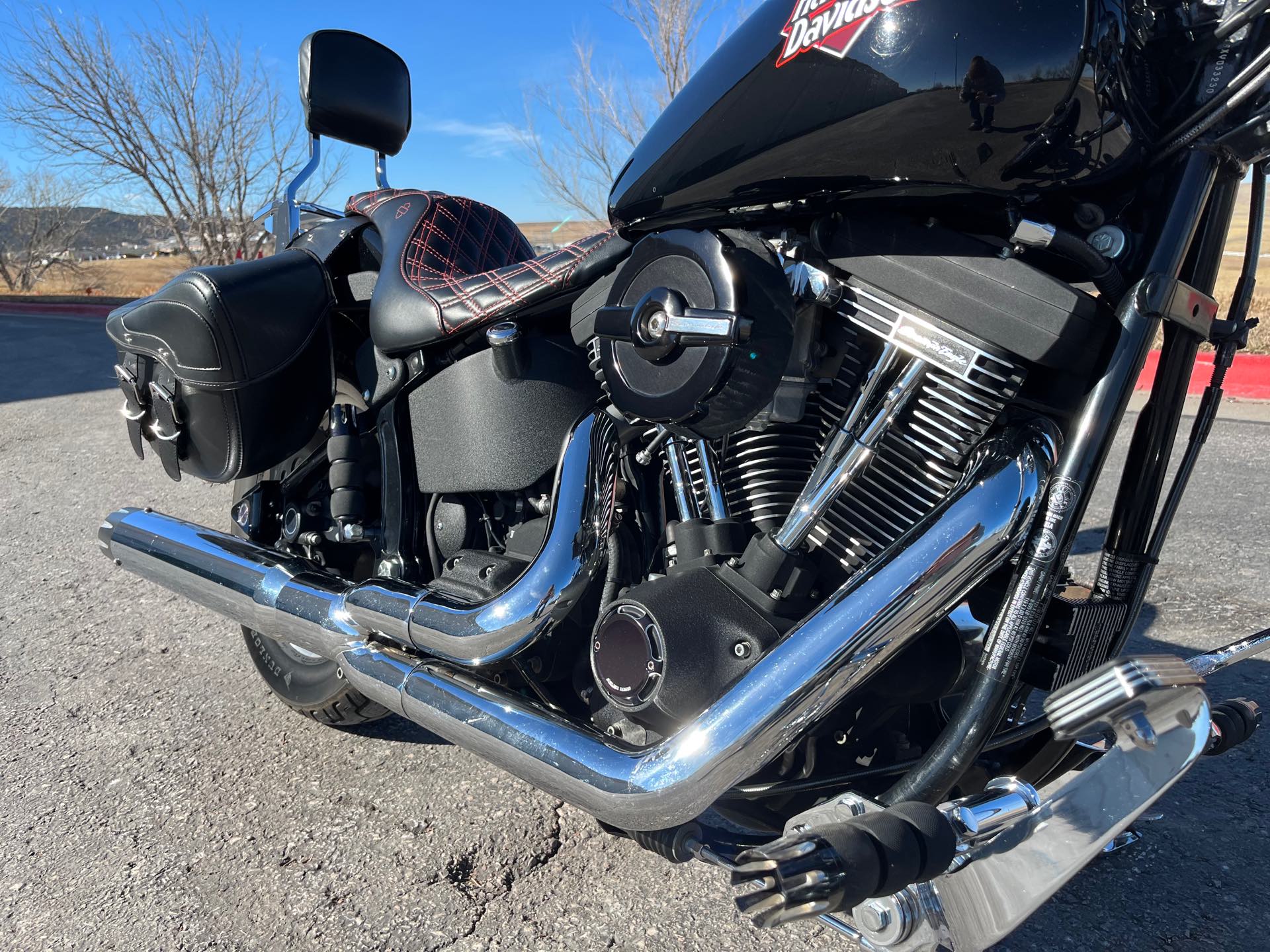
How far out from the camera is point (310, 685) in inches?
101

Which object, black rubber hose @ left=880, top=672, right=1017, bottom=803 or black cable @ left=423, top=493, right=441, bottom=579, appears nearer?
black rubber hose @ left=880, top=672, right=1017, bottom=803

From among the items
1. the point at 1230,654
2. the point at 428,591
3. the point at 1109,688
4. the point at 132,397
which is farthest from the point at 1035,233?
the point at 132,397

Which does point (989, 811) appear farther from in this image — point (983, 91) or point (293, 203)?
point (293, 203)

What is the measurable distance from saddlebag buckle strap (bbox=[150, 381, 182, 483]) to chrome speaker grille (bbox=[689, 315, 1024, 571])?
140cm

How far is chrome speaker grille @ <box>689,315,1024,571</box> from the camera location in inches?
54.9

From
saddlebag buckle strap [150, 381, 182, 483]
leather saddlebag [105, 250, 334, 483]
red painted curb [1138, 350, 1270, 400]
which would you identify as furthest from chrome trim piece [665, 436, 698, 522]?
red painted curb [1138, 350, 1270, 400]

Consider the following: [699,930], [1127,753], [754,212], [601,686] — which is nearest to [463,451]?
[601,686]

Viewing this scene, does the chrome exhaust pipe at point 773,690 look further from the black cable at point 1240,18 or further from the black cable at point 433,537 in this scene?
the black cable at point 1240,18

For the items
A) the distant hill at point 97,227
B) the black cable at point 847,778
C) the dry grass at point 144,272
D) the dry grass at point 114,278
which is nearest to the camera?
the black cable at point 847,778

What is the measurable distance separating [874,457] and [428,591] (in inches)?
37.0

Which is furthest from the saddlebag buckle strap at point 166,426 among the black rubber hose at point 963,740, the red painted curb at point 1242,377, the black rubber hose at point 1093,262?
the red painted curb at point 1242,377

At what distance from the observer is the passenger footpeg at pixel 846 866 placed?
46.2 inches

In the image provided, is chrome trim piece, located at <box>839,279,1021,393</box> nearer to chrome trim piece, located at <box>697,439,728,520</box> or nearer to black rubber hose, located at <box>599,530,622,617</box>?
chrome trim piece, located at <box>697,439,728,520</box>

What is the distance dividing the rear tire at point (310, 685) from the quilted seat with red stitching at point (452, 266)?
899 mm
